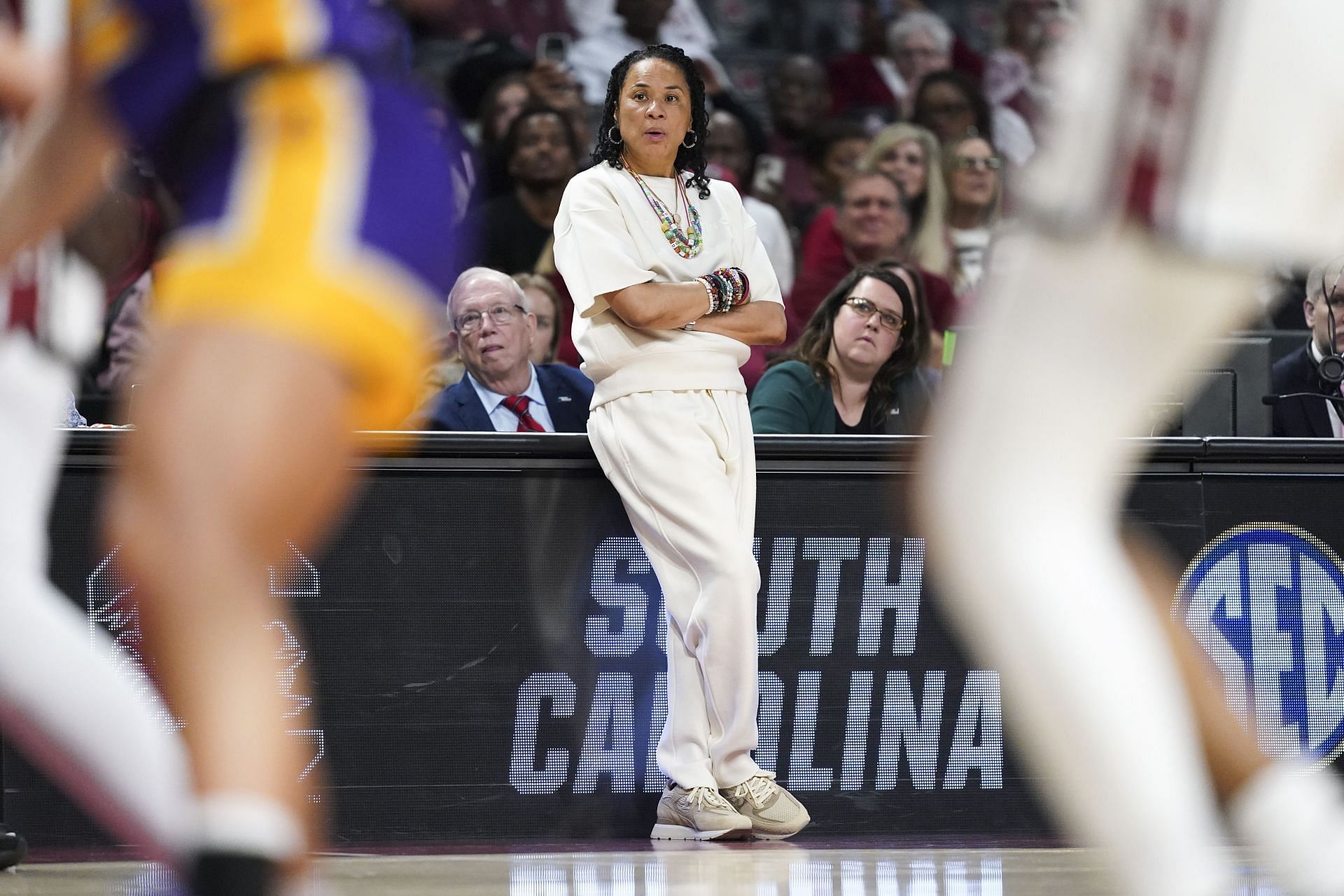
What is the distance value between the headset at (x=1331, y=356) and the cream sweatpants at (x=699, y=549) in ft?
6.57

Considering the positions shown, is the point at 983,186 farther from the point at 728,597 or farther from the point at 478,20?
the point at 728,597

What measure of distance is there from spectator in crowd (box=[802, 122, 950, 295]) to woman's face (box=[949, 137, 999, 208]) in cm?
7

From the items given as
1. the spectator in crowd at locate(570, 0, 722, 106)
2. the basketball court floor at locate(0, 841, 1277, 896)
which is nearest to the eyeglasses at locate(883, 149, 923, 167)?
the spectator in crowd at locate(570, 0, 722, 106)

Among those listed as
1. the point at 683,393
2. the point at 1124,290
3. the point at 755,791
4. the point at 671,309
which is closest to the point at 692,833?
the point at 755,791

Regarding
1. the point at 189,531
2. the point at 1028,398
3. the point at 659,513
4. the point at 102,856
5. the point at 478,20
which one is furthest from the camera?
the point at 478,20

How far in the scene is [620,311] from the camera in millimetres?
5633

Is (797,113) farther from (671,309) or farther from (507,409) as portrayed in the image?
(671,309)

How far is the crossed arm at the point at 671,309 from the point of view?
5.59 metres

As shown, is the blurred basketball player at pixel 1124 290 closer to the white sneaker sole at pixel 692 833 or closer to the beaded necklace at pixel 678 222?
the white sneaker sole at pixel 692 833

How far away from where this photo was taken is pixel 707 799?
5.39 m

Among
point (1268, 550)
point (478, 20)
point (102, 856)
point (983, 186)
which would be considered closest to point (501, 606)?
point (102, 856)

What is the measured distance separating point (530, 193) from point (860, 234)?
54.6 inches

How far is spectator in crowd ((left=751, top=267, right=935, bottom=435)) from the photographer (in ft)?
20.9

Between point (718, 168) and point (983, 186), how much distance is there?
1240 mm
